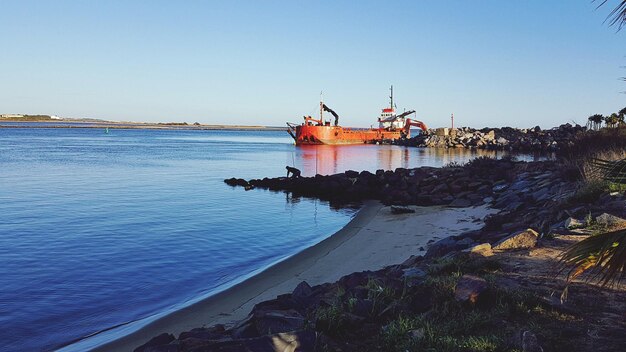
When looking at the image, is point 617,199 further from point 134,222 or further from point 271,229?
point 134,222

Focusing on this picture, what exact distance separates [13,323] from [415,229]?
34.4 feet

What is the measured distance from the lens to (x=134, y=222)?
1775 cm

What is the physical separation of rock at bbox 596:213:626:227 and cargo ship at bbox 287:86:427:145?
66.6m

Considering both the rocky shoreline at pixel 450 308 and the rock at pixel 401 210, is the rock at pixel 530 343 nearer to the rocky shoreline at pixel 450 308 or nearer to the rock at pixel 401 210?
the rocky shoreline at pixel 450 308

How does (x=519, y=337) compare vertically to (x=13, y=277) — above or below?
above

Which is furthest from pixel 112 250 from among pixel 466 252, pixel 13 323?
pixel 466 252

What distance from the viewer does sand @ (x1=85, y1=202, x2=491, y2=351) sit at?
8422mm

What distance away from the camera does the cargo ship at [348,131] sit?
75938 millimetres

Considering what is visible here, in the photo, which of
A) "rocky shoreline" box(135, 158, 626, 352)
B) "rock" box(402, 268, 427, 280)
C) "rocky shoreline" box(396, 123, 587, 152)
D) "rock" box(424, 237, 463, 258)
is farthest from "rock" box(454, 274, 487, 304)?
"rocky shoreline" box(396, 123, 587, 152)

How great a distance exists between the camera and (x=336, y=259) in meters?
12.2

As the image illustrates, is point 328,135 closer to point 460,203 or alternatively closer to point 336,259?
point 460,203

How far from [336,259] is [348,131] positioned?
2760 inches

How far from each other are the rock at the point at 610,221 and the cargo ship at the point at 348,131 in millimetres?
66633

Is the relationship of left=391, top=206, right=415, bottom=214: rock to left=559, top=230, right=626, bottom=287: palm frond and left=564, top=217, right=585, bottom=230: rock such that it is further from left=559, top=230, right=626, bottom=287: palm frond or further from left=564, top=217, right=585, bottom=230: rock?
left=559, top=230, right=626, bottom=287: palm frond
